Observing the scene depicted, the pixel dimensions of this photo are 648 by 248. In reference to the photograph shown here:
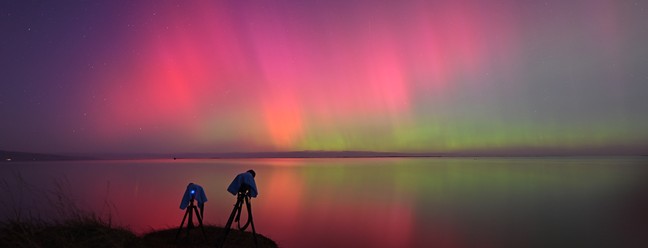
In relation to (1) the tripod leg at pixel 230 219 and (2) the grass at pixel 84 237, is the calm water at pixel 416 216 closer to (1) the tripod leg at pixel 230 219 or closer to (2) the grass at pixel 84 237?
(2) the grass at pixel 84 237

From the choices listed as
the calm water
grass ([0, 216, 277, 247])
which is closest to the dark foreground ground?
grass ([0, 216, 277, 247])

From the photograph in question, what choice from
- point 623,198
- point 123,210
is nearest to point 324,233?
point 123,210

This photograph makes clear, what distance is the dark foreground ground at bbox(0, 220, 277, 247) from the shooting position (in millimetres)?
8445

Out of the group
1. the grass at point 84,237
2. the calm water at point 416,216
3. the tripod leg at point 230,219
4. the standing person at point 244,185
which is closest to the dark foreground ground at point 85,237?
the grass at point 84,237

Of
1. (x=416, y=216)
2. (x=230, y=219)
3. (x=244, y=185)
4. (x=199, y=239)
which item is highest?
(x=244, y=185)

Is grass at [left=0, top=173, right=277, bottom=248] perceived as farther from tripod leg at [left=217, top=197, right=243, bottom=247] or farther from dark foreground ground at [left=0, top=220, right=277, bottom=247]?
tripod leg at [left=217, top=197, right=243, bottom=247]

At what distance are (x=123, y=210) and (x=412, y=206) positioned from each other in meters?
23.5

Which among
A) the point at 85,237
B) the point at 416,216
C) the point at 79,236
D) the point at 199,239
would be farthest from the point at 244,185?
the point at 416,216

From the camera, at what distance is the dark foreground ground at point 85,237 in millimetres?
8445

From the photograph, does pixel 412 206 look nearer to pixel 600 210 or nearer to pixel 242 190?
pixel 600 210

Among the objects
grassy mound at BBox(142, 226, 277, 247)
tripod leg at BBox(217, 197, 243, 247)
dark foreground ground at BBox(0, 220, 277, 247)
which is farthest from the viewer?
grassy mound at BBox(142, 226, 277, 247)

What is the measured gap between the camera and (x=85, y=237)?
9.34 m

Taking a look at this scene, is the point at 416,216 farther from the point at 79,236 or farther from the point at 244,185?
the point at 79,236

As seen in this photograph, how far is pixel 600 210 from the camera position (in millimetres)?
29250
